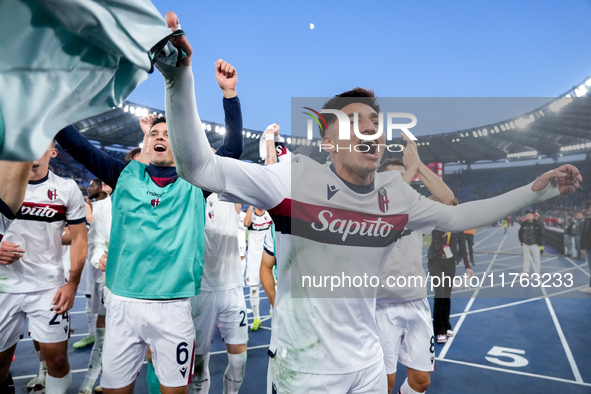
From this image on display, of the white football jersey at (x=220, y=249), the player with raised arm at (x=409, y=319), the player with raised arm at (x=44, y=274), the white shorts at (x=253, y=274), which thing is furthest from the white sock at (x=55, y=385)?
the white shorts at (x=253, y=274)

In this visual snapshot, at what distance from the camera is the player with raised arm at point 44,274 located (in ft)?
9.51

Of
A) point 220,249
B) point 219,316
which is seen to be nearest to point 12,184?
point 220,249

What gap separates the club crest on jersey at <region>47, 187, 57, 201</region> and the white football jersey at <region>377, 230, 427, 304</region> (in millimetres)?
3095

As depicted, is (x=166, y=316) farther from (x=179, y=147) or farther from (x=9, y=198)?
(x=179, y=147)

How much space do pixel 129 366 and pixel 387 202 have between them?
6.91 ft

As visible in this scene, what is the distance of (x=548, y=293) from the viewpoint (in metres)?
9.61

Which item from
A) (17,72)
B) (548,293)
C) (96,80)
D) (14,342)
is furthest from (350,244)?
(548,293)

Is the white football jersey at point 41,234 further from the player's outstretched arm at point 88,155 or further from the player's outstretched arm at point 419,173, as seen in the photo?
the player's outstretched arm at point 419,173

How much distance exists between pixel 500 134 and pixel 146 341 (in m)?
29.8

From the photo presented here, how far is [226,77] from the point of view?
182cm

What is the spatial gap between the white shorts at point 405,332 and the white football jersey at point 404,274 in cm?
9

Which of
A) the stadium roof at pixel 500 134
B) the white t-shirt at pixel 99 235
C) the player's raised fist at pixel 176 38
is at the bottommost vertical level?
the white t-shirt at pixel 99 235

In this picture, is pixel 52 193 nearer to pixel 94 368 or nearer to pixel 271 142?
pixel 94 368

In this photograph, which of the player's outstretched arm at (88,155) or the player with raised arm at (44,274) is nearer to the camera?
the player's outstretched arm at (88,155)
